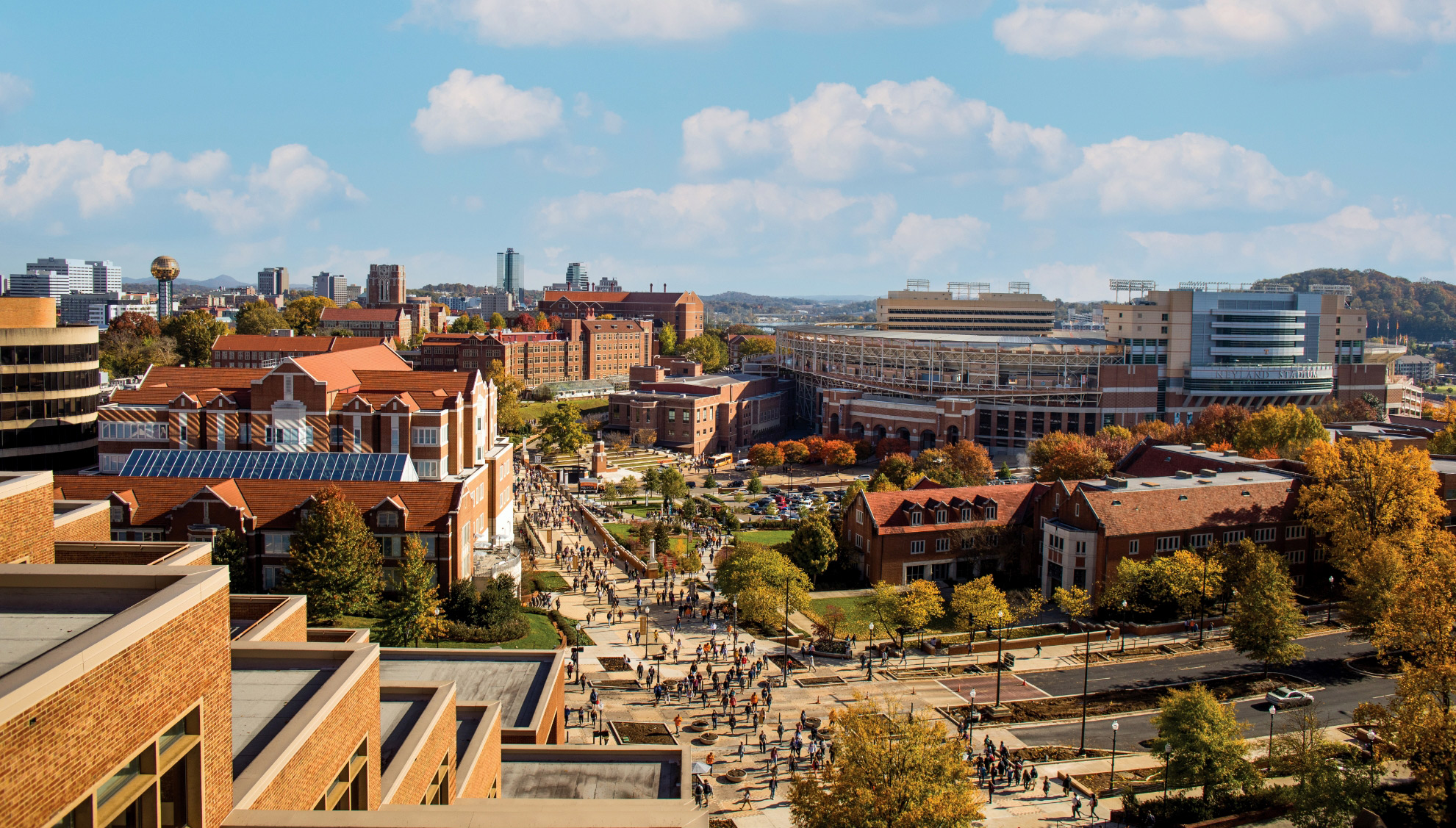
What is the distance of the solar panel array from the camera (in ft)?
183

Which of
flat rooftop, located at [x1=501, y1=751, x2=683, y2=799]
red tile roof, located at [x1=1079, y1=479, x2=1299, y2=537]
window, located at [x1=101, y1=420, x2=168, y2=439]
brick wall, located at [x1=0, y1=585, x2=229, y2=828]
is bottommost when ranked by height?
flat rooftop, located at [x1=501, y1=751, x2=683, y2=799]

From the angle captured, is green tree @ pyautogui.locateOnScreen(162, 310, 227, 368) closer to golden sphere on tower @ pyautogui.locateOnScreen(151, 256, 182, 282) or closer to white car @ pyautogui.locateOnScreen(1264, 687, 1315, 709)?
golden sphere on tower @ pyautogui.locateOnScreen(151, 256, 182, 282)

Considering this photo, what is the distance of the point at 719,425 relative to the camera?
124188mm

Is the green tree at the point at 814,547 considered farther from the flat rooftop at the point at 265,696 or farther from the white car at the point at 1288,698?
the flat rooftop at the point at 265,696

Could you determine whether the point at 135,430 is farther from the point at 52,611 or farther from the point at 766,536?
the point at 52,611

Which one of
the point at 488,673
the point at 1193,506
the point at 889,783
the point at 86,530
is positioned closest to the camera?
the point at 86,530

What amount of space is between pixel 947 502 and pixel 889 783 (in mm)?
37215

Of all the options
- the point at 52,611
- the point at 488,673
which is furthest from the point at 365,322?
the point at 52,611

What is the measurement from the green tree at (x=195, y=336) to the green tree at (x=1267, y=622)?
127026mm

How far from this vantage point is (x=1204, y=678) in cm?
4725

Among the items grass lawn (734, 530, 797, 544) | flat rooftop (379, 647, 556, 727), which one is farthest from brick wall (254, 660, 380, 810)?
grass lawn (734, 530, 797, 544)

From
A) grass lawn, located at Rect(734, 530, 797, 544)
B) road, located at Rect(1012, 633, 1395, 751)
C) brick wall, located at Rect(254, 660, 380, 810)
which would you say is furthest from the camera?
grass lawn, located at Rect(734, 530, 797, 544)

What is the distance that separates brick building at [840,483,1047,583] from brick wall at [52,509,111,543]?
4709cm

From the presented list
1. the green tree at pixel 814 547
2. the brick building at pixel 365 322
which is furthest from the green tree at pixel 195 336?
the green tree at pixel 814 547
